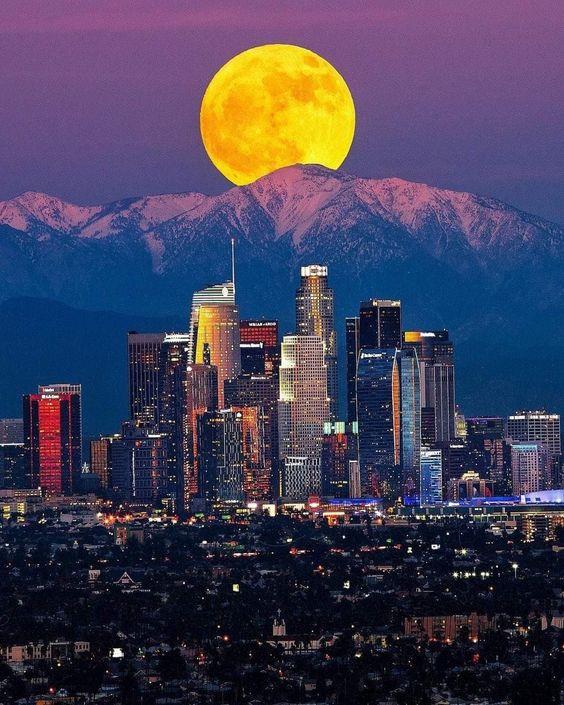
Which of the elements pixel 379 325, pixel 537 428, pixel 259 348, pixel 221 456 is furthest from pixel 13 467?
pixel 537 428

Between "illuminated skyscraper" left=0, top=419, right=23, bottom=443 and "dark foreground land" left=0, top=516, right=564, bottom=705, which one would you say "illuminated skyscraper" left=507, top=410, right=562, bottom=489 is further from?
"dark foreground land" left=0, top=516, right=564, bottom=705

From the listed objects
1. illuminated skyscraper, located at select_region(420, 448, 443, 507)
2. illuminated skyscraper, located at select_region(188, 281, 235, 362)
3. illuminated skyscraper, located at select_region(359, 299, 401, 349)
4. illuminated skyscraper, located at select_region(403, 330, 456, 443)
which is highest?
illuminated skyscraper, located at select_region(188, 281, 235, 362)

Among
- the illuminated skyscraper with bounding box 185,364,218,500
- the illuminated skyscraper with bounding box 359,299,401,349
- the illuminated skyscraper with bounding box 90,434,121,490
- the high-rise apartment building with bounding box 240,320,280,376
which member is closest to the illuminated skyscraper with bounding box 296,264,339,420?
the high-rise apartment building with bounding box 240,320,280,376

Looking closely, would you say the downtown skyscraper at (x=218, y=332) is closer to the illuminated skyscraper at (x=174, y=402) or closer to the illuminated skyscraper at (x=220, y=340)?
the illuminated skyscraper at (x=220, y=340)

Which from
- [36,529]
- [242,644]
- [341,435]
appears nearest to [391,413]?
[341,435]

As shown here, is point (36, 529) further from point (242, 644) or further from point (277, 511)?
point (242, 644)

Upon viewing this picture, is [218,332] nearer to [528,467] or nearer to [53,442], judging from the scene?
[53,442]

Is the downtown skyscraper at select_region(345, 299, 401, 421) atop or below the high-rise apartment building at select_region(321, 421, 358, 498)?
atop
